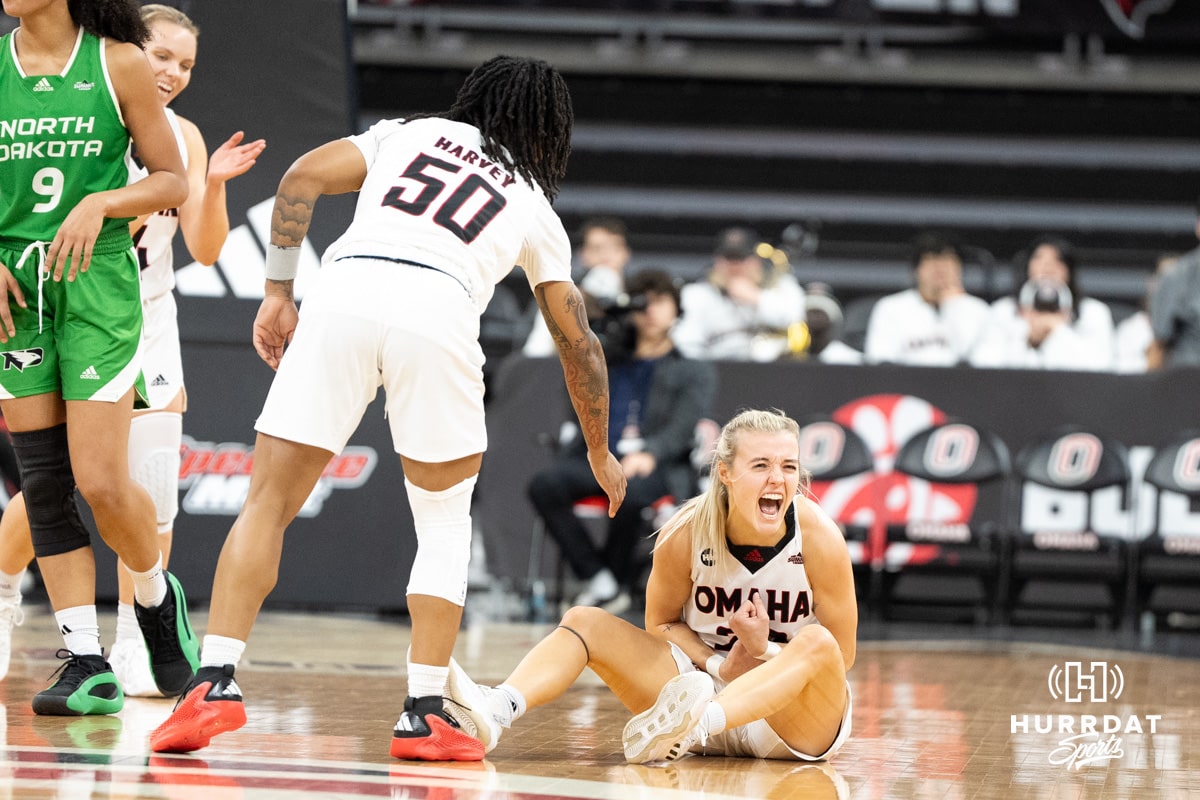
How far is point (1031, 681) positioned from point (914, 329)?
4.38 m

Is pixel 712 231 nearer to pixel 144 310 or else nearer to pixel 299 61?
pixel 299 61

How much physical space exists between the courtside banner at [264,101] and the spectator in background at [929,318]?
4.26m

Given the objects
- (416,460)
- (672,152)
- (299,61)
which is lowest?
(416,460)

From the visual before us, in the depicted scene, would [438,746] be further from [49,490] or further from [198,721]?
[49,490]

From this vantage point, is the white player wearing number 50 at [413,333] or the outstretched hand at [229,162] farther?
the outstretched hand at [229,162]

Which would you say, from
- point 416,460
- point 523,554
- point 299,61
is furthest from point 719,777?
point 523,554

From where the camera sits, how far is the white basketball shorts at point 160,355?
5090mm

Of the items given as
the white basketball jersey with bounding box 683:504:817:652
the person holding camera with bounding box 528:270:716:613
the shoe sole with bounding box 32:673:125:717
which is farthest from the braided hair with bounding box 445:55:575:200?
the person holding camera with bounding box 528:270:716:613

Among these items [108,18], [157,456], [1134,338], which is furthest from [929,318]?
[108,18]

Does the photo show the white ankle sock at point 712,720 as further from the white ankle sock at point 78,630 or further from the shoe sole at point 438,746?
the white ankle sock at point 78,630

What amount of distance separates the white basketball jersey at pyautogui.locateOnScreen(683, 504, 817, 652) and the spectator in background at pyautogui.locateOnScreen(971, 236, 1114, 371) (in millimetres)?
5970

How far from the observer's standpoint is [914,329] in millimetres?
10477

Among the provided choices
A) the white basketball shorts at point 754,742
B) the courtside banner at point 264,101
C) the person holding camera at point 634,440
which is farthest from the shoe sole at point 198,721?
the person holding camera at point 634,440

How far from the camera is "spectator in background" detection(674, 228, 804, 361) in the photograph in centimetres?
1055
